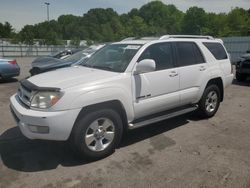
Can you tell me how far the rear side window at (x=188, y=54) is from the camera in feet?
16.4

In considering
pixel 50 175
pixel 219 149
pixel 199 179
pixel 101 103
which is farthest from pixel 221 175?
pixel 50 175

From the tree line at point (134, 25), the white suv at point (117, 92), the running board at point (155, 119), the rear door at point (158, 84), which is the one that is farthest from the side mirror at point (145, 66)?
the tree line at point (134, 25)

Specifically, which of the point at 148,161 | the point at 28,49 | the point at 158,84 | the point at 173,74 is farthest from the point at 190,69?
the point at 28,49

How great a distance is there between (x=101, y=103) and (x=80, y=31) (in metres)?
60.8

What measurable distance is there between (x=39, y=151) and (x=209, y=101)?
142 inches

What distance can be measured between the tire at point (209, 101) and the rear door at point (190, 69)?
0.31 m

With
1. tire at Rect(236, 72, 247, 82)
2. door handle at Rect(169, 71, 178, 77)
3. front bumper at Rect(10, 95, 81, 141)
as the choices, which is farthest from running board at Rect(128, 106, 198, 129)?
tire at Rect(236, 72, 247, 82)

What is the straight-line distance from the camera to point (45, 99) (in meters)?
3.50

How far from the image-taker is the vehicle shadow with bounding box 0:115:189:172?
3.73 m

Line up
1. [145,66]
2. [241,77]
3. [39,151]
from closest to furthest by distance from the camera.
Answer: [145,66] < [39,151] < [241,77]

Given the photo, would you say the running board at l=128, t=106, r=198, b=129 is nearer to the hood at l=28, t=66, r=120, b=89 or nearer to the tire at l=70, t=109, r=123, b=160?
the tire at l=70, t=109, r=123, b=160

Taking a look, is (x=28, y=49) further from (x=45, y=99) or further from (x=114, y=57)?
(x=45, y=99)

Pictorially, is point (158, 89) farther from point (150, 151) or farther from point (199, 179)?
point (199, 179)

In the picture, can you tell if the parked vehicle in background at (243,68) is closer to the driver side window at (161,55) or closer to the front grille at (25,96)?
the driver side window at (161,55)
